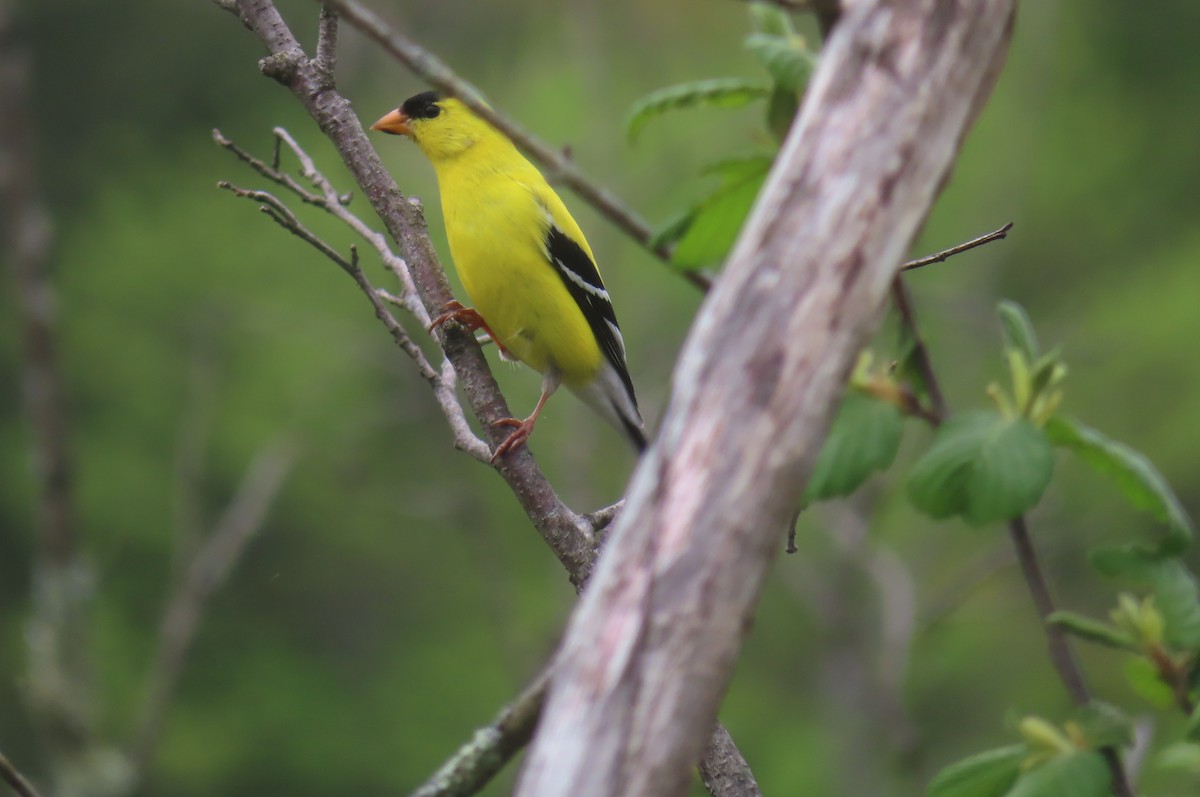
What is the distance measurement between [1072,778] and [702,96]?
4.39 feet

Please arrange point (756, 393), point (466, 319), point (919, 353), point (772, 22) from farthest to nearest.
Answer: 1. point (466, 319)
2. point (772, 22)
3. point (919, 353)
4. point (756, 393)

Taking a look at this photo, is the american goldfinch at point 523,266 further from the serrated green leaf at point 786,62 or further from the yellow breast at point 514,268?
the serrated green leaf at point 786,62

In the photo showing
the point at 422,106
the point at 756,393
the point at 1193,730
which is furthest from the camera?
the point at 422,106

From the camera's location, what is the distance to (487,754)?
211cm

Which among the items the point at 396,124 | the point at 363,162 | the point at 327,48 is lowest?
the point at 363,162

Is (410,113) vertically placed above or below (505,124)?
above

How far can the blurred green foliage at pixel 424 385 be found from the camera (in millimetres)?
10102

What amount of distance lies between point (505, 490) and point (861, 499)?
16.6ft

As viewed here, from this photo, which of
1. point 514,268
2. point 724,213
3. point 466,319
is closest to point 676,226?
point 724,213

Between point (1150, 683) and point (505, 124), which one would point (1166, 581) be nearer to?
point (1150, 683)

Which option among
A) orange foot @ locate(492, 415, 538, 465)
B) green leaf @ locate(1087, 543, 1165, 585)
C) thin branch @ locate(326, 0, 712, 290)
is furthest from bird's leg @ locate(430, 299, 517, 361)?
green leaf @ locate(1087, 543, 1165, 585)

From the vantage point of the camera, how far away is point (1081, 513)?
984 cm

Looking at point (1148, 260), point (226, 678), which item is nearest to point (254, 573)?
point (226, 678)

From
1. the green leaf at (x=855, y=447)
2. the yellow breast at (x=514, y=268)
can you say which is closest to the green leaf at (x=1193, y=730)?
the green leaf at (x=855, y=447)
